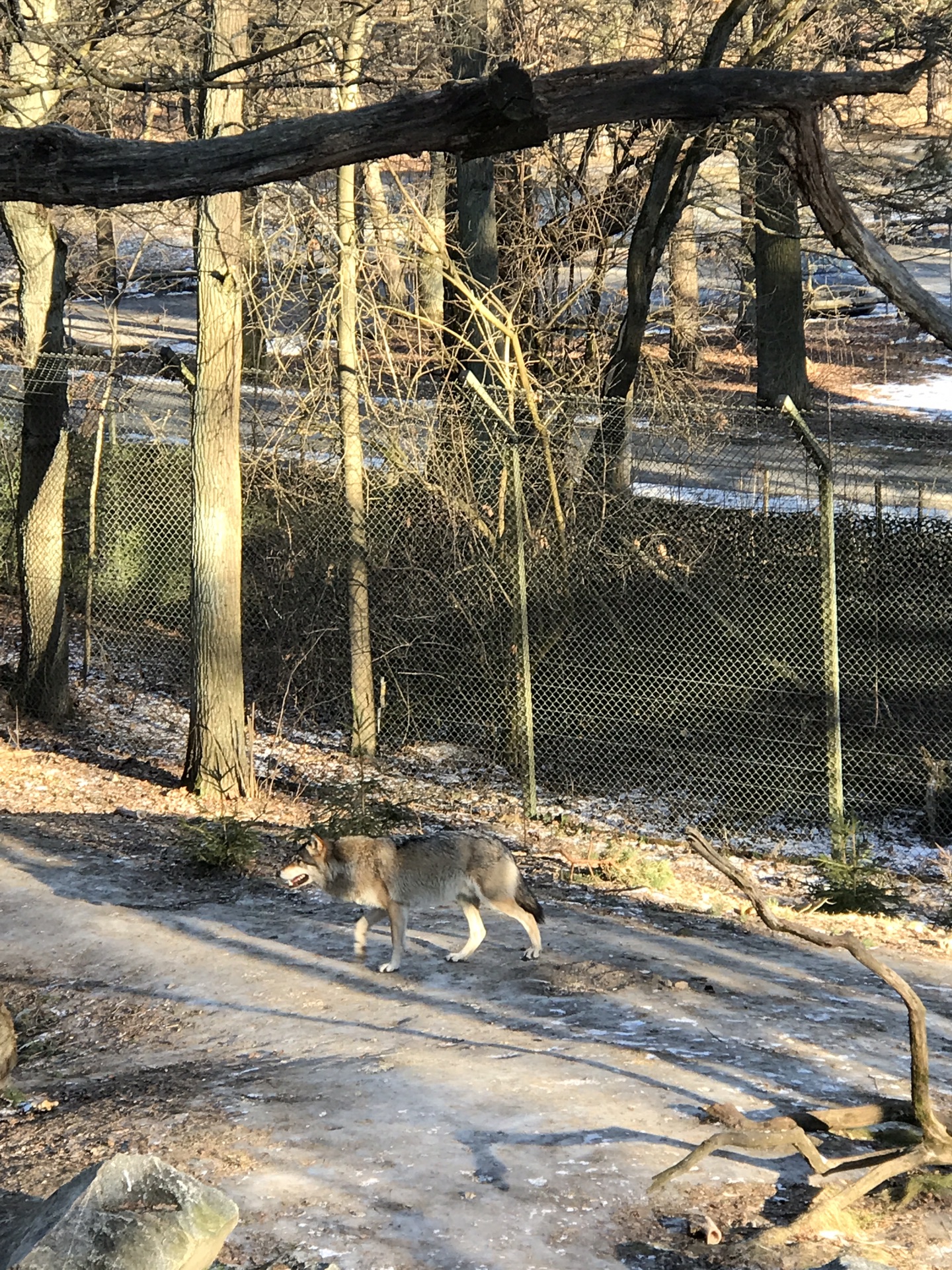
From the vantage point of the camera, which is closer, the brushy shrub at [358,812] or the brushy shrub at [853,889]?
the brushy shrub at [853,889]

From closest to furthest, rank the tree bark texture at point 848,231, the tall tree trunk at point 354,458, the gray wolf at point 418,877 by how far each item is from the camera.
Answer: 1. the tree bark texture at point 848,231
2. the gray wolf at point 418,877
3. the tall tree trunk at point 354,458

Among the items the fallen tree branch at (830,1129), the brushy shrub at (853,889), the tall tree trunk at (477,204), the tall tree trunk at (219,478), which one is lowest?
the brushy shrub at (853,889)

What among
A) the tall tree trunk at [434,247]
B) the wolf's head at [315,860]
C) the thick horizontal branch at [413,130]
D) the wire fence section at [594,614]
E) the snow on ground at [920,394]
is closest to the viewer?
the thick horizontal branch at [413,130]

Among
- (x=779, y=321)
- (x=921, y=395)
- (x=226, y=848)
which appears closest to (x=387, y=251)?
(x=226, y=848)

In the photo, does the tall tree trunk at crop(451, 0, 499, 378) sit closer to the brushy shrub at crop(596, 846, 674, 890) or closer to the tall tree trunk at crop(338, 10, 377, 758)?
the tall tree trunk at crop(338, 10, 377, 758)

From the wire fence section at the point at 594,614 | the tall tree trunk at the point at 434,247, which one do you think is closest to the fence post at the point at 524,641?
the wire fence section at the point at 594,614

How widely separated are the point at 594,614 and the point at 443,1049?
6982 millimetres

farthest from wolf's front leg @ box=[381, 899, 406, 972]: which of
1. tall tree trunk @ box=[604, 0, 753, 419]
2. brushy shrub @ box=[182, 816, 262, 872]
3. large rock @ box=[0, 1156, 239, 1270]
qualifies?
tall tree trunk @ box=[604, 0, 753, 419]

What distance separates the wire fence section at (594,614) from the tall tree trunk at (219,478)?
→ 158 centimetres

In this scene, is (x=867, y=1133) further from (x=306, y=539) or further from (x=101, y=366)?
(x=101, y=366)

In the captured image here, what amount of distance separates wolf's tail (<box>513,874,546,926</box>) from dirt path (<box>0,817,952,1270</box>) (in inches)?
12.4

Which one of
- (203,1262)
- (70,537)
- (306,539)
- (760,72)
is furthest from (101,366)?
(203,1262)

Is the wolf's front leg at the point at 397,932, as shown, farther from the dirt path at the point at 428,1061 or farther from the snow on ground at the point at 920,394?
the snow on ground at the point at 920,394

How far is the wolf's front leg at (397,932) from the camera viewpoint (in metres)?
7.31
